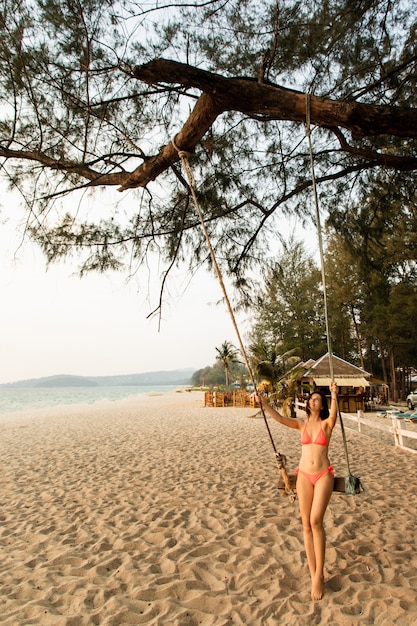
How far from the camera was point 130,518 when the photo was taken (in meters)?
4.13

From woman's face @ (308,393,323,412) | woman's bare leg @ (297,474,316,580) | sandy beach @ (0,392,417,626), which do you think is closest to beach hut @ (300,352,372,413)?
sandy beach @ (0,392,417,626)

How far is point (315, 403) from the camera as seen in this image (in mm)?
2818

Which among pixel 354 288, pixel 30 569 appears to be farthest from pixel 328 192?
pixel 354 288

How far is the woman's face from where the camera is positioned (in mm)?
2799

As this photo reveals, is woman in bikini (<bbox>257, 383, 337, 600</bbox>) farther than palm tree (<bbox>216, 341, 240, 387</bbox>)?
No

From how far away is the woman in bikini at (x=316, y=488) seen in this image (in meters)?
2.51

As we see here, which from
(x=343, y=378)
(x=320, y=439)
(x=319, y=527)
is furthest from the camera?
(x=343, y=378)

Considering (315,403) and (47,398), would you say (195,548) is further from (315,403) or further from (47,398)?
(47,398)

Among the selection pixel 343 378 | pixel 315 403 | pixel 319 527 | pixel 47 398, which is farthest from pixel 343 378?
pixel 47 398

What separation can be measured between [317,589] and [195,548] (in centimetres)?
117

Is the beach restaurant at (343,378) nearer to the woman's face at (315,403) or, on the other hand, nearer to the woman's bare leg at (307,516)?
the woman's face at (315,403)

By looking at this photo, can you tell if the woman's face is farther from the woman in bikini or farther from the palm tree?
the palm tree

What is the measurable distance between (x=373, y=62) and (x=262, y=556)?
16.0 feet

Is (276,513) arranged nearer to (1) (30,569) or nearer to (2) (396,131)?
(1) (30,569)
